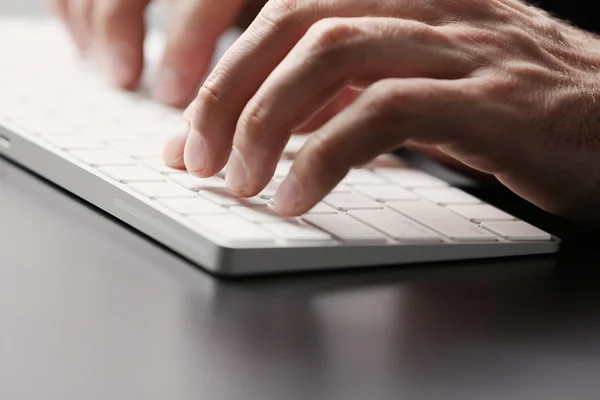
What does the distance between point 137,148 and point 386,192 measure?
221 mm

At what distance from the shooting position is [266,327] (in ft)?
1.59

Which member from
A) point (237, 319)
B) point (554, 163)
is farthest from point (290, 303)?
point (554, 163)

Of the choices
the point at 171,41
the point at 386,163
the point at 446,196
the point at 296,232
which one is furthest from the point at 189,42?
the point at 296,232

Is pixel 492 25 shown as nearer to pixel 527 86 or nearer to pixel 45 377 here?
pixel 527 86

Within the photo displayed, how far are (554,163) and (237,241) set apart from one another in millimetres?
305

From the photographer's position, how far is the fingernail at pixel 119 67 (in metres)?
1.06

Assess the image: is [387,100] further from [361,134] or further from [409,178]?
[409,178]

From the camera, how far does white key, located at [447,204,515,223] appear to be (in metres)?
0.71

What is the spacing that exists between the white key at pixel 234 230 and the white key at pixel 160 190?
5 centimetres

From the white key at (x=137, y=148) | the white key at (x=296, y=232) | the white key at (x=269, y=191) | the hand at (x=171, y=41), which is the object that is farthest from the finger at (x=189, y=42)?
the white key at (x=296, y=232)

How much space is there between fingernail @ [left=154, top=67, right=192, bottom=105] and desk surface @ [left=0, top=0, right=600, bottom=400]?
1.29 ft

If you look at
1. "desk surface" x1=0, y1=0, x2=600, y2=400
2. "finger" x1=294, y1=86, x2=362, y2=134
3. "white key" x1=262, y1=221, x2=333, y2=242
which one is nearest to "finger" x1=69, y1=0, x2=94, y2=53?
"finger" x1=294, y1=86, x2=362, y2=134

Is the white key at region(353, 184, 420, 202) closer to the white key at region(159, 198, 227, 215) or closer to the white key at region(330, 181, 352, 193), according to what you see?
the white key at region(330, 181, 352, 193)

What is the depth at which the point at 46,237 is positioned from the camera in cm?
59
